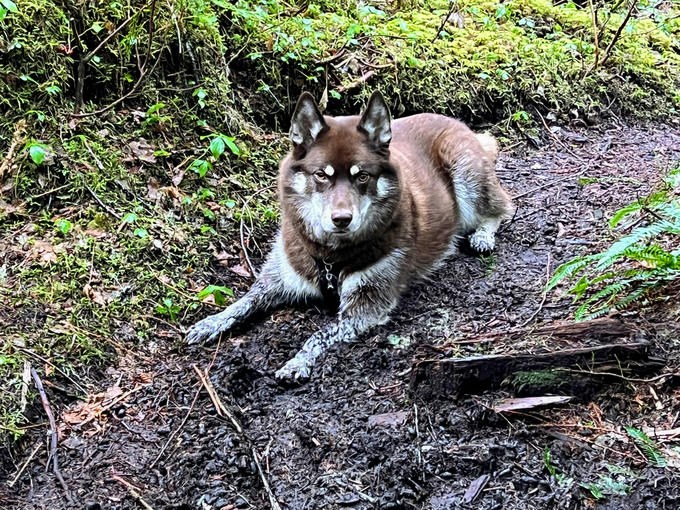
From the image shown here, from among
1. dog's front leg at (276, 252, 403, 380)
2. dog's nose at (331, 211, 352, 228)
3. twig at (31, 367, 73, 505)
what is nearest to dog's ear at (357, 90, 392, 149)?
dog's nose at (331, 211, 352, 228)

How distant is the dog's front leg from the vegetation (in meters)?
0.92

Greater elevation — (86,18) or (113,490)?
(86,18)

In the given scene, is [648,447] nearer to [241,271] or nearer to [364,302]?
[364,302]

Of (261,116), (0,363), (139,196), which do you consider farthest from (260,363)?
(261,116)

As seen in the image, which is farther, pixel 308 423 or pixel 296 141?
pixel 296 141

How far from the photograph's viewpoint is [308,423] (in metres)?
3.78

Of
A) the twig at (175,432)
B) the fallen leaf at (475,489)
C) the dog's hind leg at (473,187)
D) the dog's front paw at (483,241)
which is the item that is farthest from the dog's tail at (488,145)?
the fallen leaf at (475,489)

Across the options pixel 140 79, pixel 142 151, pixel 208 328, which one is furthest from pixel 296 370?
pixel 140 79

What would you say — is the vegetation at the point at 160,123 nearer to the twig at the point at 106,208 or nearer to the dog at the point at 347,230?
the twig at the point at 106,208

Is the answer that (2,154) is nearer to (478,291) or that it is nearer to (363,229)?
(363,229)

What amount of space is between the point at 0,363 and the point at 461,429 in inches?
111

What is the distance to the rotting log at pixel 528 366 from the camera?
3152mm

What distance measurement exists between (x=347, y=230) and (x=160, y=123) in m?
2.48

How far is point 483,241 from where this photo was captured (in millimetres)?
5898
